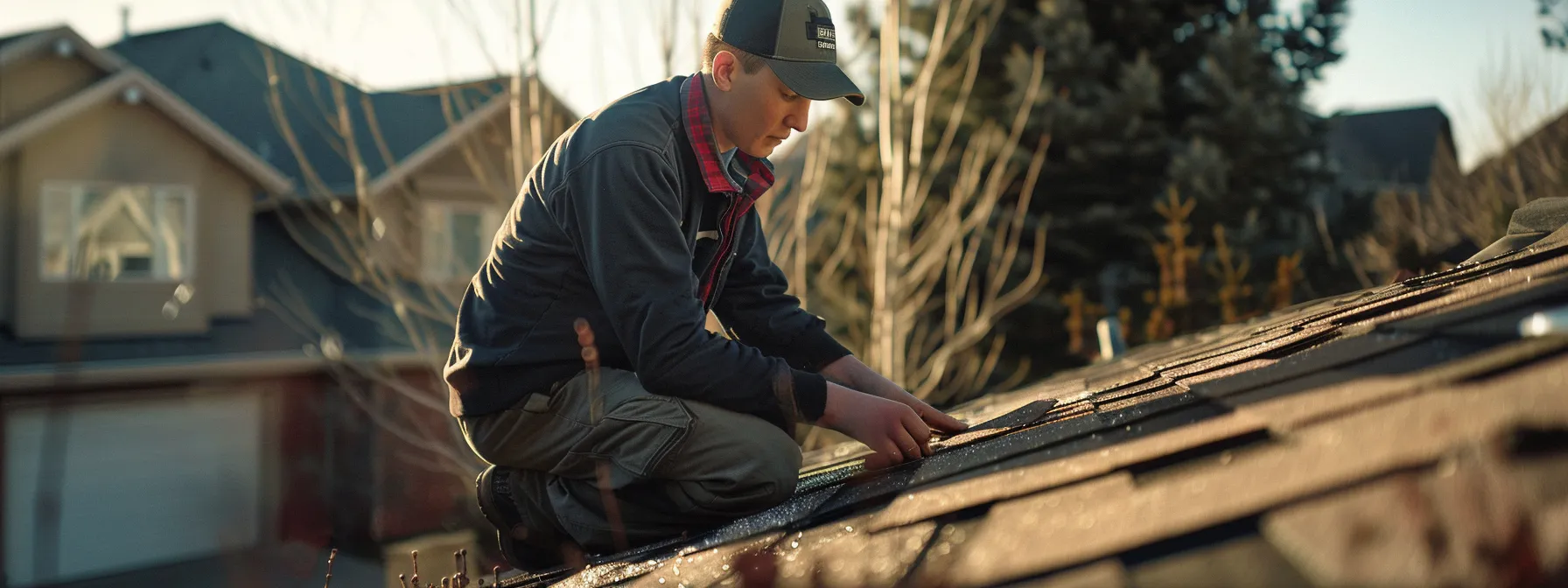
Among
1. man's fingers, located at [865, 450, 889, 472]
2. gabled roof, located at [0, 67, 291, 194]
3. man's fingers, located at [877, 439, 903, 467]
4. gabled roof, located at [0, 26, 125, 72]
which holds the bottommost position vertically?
man's fingers, located at [865, 450, 889, 472]

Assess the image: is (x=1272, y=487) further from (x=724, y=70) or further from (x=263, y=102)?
(x=263, y=102)

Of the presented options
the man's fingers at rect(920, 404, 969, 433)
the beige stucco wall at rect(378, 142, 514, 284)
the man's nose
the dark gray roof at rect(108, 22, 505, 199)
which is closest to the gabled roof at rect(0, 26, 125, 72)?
the dark gray roof at rect(108, 22, 505, 199)

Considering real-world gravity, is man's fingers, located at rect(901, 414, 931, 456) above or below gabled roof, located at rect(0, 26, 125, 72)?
below

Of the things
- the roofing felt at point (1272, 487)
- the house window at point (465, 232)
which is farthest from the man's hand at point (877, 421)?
the house window at point (465, 232)

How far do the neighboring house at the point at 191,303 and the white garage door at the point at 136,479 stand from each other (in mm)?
23

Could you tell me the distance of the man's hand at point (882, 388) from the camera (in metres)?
2.75

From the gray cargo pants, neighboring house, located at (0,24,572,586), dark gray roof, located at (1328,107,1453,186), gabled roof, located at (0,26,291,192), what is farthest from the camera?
dark gray roof, located at (1328,107,1453,186)

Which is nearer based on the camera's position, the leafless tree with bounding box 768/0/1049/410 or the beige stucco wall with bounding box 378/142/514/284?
the leafless tree with bounding box 768/0/1049/410

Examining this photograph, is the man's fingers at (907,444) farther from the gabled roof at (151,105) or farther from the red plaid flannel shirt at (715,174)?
the gabled roof at (151,105)

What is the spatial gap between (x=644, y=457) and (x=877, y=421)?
1.66 ft

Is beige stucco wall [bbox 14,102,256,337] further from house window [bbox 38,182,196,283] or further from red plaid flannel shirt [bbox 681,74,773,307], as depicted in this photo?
red plaid flannel shirt [bbox 681,74,773,307]

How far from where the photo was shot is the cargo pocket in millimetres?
2457

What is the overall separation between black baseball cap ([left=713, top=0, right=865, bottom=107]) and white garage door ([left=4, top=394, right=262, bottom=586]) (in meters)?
11.6

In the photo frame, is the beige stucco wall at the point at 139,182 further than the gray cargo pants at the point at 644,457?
Yes
